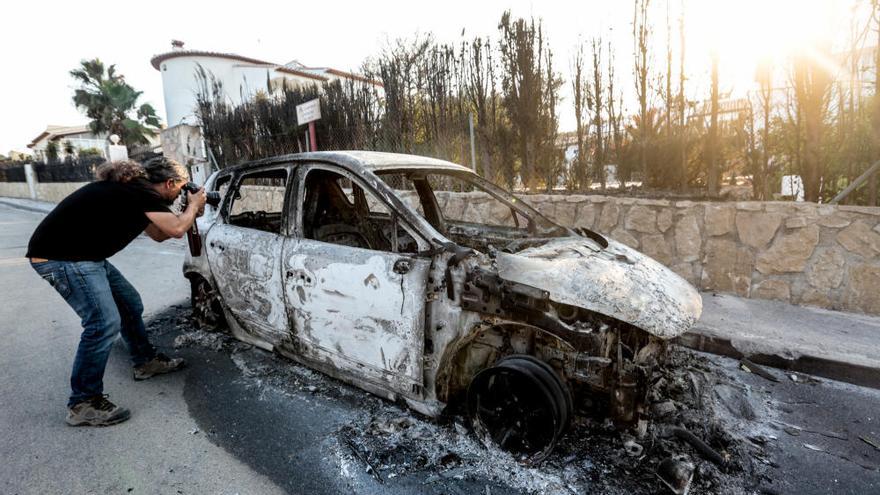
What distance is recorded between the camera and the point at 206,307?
4.21 meters

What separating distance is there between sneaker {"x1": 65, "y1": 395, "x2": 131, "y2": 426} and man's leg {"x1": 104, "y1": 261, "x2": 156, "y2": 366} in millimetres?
664

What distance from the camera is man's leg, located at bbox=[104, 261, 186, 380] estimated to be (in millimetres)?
3420

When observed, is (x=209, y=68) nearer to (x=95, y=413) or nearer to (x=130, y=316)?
(x=130, y=316)

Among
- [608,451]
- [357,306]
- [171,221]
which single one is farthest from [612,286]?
[171,221]

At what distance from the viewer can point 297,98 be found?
10539mm

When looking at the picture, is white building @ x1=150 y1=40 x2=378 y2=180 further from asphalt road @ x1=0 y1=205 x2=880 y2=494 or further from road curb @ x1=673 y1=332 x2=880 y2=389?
road curb @ x1=673 y1=332 x2=880 y2=389

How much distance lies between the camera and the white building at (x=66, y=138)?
136ft

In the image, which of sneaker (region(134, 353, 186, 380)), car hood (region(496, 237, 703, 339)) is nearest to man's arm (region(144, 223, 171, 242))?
sneaker (region(134, 353, 186, 380))

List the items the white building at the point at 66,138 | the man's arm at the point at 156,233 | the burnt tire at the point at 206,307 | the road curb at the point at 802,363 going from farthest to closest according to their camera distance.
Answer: the white building at the point at 66,138 → the burnt tire at the point at 206,307 → the road curb at the point at 802,363 → the man's arm at the point at 156,233

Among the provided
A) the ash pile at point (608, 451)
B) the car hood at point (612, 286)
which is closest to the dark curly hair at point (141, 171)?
the ash pile at point (608, 451)

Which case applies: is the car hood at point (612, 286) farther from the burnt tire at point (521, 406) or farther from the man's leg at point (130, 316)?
the man's leg at point (130, 316)

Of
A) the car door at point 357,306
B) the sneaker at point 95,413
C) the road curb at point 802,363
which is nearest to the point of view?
the car door at point 357,306

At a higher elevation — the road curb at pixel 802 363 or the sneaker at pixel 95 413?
the sneaker at pixel 95 413

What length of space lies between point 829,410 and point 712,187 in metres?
3.32
